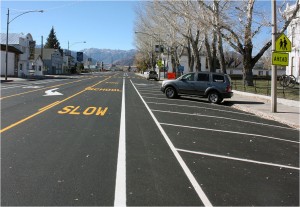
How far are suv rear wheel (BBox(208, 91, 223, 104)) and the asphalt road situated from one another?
31.1 feet

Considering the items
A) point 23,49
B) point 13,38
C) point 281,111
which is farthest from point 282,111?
point 13,38

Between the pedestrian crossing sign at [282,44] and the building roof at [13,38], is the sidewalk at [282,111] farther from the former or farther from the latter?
the building roof at [13,38]

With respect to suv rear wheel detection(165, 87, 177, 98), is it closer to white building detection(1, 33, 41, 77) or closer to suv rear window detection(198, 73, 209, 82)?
suv rear window detection(198, 73, 209, 82)

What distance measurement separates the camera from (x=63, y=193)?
5273 mm

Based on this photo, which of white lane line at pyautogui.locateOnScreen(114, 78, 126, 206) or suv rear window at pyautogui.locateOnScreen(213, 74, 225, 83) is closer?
white lane line at pyautogui.locateOnScreen(114, 78, 126, 206)

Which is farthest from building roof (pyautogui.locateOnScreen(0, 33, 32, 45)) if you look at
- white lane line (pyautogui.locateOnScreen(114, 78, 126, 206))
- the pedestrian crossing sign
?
white lane line (pyautogui.locateOnScreen(114, 78, 126, 206))

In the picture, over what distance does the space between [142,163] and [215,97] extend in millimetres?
15739

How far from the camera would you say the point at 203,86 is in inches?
894

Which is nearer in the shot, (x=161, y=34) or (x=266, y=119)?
(x=266, y=119)

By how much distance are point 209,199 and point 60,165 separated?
2732 mm

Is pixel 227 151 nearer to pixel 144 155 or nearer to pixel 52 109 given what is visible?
pixel 144 155

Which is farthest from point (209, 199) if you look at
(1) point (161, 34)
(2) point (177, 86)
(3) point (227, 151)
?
(1) point (161, 34)

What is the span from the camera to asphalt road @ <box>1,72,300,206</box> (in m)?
5.32

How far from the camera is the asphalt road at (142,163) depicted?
532cm
